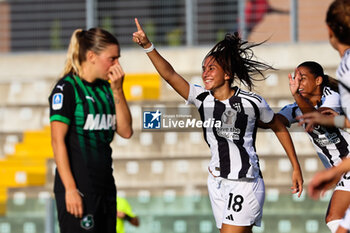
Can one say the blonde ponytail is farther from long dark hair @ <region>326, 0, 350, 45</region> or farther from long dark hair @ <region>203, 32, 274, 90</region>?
long dark hair @ <region>326, 0, 350, 45</region>

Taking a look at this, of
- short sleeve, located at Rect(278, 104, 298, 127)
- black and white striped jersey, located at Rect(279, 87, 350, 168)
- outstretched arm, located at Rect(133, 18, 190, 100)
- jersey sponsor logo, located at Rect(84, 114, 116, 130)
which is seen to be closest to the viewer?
jersey sponsor logo, located at Rect(84, 114, 116, 130)

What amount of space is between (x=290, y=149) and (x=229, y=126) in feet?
1.60

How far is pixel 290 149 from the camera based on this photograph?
5.48 m

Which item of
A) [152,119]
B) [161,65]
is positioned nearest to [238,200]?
[152,119]

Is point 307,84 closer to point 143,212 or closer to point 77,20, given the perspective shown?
point 143,212

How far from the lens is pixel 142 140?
35.3 feet

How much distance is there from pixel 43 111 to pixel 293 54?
3967mm

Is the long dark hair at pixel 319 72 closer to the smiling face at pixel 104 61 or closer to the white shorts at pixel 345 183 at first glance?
the white shorts at pixel 345 183

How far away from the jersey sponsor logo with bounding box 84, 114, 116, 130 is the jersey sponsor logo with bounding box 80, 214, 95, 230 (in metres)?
0.53

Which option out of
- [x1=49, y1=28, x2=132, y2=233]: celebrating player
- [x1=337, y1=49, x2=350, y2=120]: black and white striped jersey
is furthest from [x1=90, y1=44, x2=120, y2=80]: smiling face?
[x1=337, y1=49, x2=350, y2=120]: black and white striped jersey

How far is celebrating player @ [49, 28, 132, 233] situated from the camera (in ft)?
14.5

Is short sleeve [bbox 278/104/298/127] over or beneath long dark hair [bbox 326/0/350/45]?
beneath

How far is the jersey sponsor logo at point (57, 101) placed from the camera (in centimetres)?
443

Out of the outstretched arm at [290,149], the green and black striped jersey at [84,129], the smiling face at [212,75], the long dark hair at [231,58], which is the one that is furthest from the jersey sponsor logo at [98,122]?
the outstretched arm at [290,149]
